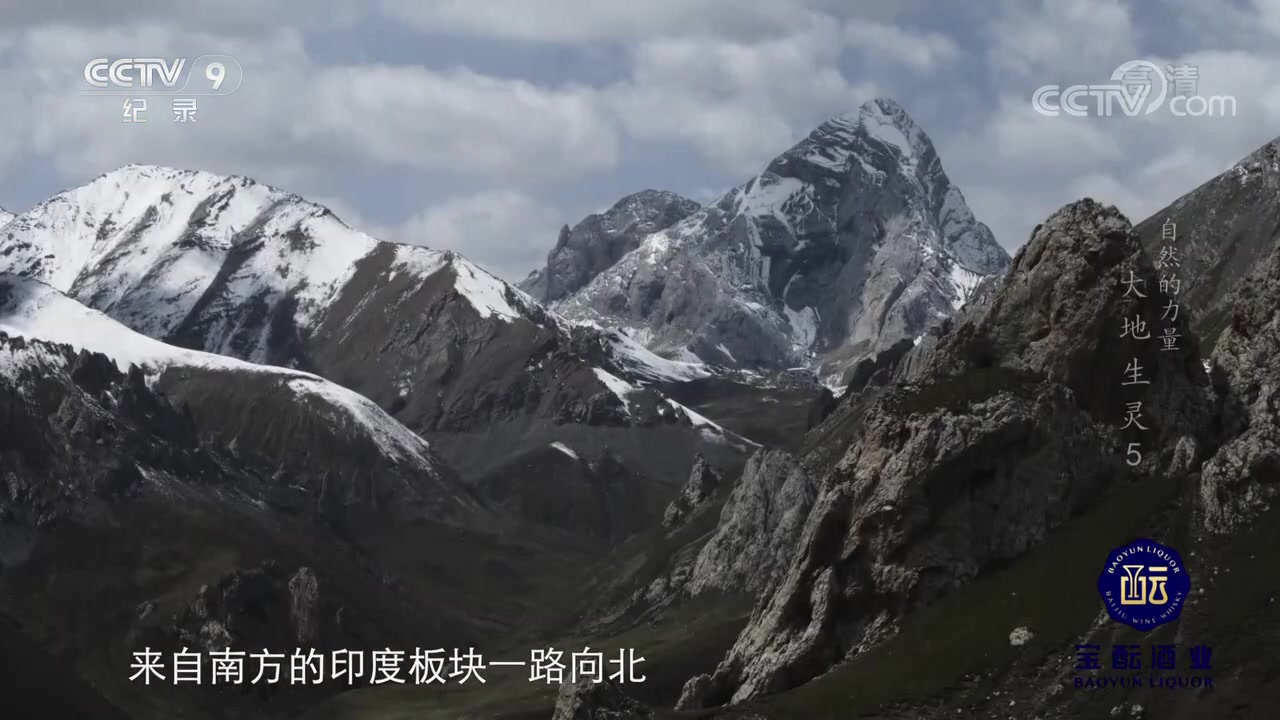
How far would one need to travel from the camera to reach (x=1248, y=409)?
179750 millimetres

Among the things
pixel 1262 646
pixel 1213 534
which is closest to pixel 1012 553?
pixel 1213 534

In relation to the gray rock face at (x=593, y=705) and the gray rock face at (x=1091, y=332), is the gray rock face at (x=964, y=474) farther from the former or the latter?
the gray rock face at (x=593, y=705)

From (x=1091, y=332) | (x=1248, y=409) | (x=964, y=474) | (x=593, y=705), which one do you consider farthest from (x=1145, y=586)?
(x=1091, y=332)

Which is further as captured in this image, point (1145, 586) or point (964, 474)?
point (964, 474)

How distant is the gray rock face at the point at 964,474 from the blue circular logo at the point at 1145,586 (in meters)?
25.4

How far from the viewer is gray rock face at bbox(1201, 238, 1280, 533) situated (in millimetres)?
157125

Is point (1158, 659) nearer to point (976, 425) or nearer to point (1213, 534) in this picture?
point (1213, 534)

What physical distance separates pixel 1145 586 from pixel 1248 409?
4391 centimetres

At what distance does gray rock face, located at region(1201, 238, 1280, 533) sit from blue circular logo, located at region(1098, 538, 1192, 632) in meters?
12.2

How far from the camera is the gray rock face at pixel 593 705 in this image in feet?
485

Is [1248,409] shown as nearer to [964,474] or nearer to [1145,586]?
[964,474]

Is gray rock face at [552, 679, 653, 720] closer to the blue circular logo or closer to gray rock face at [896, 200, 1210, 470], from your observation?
the blue circular logo

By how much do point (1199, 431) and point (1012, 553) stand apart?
21055mm

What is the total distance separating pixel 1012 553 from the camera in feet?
Answer: 564
